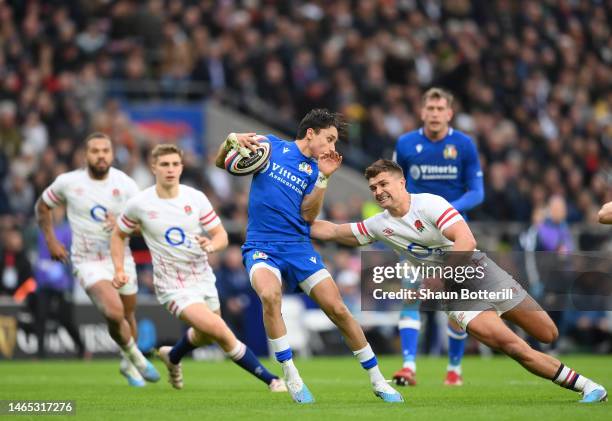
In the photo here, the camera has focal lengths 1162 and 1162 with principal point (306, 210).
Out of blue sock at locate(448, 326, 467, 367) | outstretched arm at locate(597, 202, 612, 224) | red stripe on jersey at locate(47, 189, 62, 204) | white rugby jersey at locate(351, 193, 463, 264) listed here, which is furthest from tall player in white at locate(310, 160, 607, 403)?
red stripe on jersey at locate(47, 189, 62, 204)

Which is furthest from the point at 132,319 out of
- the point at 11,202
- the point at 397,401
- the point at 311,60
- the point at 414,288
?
the point at 311,60

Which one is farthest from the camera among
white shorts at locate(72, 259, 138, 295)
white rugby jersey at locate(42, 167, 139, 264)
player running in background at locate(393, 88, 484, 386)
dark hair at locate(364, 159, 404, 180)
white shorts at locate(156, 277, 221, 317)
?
white rugby jersey at locate(42, 167, 139, 264)

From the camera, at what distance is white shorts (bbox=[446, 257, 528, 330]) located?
31.0 feet

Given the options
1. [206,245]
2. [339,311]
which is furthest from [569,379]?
[206,245]

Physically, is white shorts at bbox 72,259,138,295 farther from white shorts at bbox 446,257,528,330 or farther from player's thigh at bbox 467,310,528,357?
player's thigh at bbox 467,310,528,357

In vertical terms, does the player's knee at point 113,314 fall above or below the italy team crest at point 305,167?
below

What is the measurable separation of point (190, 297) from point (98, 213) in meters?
2.03

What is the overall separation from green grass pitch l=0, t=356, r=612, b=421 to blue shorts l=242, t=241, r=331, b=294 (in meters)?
1.06

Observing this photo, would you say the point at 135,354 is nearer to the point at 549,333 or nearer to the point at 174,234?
the point at 174,234

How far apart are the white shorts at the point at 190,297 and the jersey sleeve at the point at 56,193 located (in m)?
2.08

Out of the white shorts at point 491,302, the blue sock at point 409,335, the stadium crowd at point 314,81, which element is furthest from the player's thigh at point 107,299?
the stadium crowd at point 314,81

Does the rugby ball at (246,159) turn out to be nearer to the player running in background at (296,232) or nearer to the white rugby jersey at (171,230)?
the player running in background at (296,232)

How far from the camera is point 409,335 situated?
485 inches

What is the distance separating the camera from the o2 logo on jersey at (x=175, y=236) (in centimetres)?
1160
